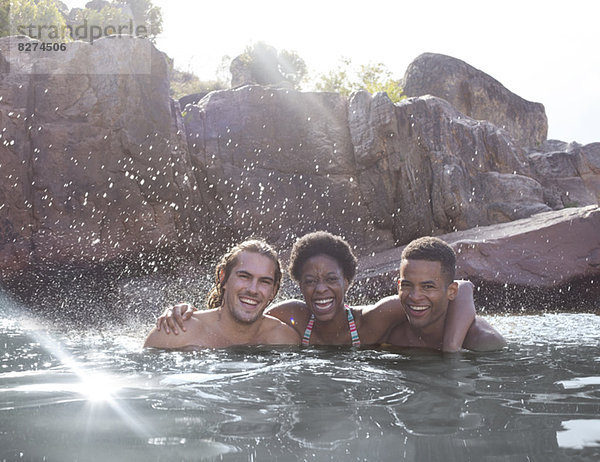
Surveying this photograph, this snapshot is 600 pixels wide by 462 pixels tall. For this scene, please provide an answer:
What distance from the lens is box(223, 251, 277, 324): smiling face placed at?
13.5 ft

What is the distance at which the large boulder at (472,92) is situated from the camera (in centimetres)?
2226

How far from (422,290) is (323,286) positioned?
0.75 metres

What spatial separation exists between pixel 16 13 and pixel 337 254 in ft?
81.6

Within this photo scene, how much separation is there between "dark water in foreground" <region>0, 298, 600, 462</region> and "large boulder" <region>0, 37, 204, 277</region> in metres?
6.23

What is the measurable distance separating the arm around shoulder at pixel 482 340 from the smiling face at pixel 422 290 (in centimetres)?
32

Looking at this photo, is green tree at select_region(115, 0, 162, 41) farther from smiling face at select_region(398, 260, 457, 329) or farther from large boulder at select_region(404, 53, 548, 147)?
smiling face at select_region(398, 260, 457, 329)

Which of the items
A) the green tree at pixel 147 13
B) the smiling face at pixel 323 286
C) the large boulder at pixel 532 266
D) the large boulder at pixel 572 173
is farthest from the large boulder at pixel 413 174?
the green tree at pixel 147 13

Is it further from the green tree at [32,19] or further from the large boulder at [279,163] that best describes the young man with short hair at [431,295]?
the green tree at [32,19]

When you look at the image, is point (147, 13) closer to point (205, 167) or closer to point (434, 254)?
point (205, 167)

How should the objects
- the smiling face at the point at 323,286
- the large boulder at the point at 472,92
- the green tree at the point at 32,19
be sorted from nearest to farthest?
1. the smiling face at the point at 323,286
2. the green tree at the point at 32,19
3. the large boulder at the point at 472,92

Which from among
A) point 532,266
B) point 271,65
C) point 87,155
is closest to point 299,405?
point 532,266

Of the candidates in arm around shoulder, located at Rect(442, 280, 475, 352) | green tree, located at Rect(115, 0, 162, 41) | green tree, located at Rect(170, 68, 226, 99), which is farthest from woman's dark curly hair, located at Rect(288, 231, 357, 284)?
green tree, located at Rect(115, 0, 162, 41)

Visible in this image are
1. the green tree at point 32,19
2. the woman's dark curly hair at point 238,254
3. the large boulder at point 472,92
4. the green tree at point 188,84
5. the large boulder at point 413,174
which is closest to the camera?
the woman's dark curly hair at point 238,254

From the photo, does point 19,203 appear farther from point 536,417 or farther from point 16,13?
point 16,13
